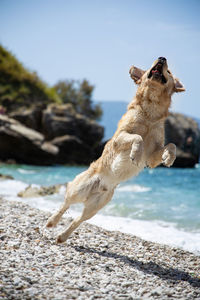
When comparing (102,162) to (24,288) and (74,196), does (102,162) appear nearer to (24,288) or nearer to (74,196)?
(74,196)

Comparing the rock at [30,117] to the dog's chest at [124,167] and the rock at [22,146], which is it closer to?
the rock at [22,146]

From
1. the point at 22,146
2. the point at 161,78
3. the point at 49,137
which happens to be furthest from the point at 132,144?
the point at 49,137

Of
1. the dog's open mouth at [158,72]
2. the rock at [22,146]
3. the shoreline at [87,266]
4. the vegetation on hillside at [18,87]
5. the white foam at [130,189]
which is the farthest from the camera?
the vegetation on hillside at [18,87]

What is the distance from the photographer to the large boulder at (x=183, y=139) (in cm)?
3662

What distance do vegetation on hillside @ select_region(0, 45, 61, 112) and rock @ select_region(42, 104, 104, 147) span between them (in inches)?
173

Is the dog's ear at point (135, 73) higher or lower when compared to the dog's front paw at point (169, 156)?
higher

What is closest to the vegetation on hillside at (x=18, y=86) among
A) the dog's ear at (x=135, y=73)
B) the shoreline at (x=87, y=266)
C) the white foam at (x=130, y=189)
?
the white foam at (x=130, y=189)

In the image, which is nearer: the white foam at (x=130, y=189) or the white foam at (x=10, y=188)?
the white foam at (x=10, y=188)

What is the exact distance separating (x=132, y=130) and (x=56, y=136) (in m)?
26.5

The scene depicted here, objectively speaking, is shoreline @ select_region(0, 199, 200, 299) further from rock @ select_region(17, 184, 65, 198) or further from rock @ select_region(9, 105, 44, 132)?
rock @ select_region(9, 105, 44, 132)

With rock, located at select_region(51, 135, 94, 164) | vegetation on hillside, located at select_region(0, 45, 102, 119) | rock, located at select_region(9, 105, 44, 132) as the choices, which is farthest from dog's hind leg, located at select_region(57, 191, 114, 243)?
vegetation on hillside, located at select_region(0, 45, 102, 119)

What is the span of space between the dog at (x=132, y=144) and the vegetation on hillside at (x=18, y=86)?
2997cm

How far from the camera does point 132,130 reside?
5.52 meters

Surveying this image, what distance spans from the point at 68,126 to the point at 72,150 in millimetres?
2553
